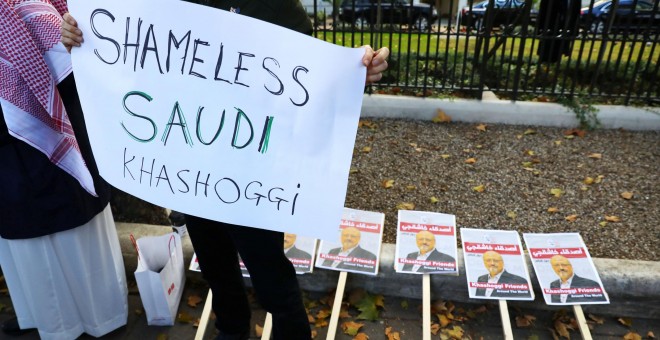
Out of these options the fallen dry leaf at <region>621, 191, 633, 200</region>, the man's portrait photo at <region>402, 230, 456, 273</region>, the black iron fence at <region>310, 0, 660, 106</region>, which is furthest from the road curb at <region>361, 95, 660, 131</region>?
the man's portrait photo at <region>402, 230, 456, 273</region>

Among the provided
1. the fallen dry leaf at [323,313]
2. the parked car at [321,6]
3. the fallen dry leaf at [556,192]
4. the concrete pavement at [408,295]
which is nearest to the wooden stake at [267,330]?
the concrete pavement at [408,295]

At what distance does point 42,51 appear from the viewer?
1745 millimetres

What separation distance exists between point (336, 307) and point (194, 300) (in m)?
0.87

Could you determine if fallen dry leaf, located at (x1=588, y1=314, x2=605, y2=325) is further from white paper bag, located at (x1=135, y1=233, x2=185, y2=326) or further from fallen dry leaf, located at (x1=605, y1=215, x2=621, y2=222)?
white paper bag, located at (x1=135, y1=233, x2=185, y2=326)

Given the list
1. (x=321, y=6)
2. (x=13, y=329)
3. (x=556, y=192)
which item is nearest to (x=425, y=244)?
(x=556, y=192)

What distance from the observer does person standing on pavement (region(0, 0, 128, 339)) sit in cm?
172

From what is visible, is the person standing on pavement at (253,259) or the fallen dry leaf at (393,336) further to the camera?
the fallen dry leaf at (393,336)

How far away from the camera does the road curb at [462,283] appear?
247 centimetres

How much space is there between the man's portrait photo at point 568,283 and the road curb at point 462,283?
11 cm

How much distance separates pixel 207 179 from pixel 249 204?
168mm

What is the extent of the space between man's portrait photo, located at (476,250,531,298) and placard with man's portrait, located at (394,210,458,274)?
17 centimetres

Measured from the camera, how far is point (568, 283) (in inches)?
97.1

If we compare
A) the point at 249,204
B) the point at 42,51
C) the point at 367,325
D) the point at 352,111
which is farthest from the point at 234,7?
the point at 367,325

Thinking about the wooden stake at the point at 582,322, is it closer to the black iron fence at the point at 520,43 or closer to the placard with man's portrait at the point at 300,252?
the placard with man's portrait at the point at 300,252
